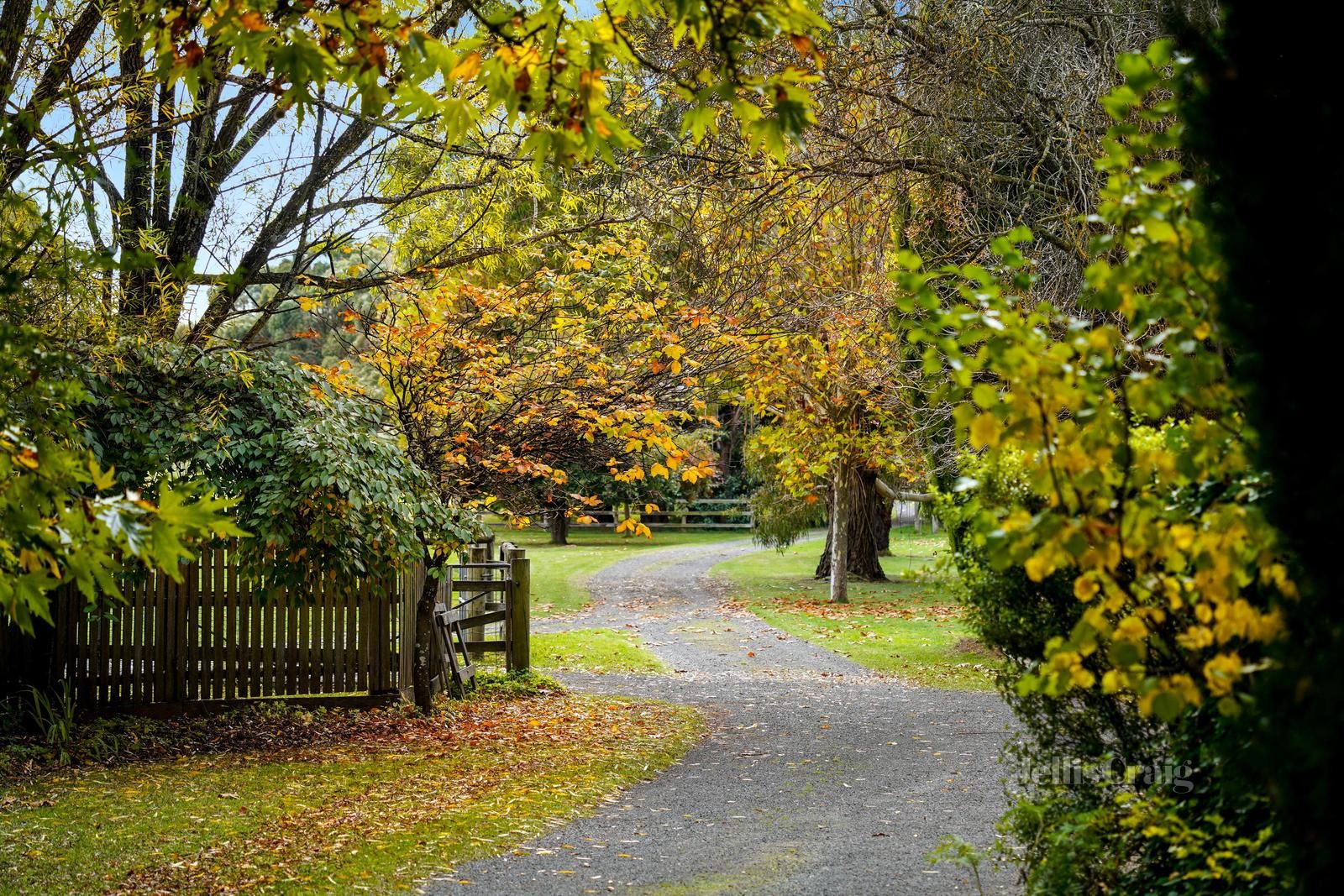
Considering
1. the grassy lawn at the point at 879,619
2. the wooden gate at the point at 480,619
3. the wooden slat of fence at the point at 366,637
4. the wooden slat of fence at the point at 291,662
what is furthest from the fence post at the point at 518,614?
the grassy lawn at the point at 879,619

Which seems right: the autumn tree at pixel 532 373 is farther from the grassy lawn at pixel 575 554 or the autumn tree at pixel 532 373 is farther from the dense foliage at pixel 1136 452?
the grassy lawn at pixel 575 554

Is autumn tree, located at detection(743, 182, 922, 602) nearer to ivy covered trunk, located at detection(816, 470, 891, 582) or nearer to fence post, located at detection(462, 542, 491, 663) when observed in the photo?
ivy covered trunk, located at detection(816, 470, 891, 582)

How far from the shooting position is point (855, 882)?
533 centimetres

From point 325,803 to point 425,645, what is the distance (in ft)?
10.7

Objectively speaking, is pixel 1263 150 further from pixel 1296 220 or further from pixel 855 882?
pixel 855 882

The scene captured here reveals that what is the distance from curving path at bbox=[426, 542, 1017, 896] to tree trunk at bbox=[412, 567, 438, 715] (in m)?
2.56

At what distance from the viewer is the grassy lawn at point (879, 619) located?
13.6 metres

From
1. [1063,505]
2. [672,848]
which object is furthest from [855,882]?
[1063,505]

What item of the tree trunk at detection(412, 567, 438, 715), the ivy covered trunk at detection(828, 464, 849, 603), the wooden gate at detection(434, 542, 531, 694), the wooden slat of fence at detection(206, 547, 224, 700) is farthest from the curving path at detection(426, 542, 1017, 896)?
the ivy covered trunk at detection(828, 464, 849, 603)

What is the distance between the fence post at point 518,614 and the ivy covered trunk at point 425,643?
67.6 inches

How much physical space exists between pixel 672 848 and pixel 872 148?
18.2 ft

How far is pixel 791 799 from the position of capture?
7.21 metres

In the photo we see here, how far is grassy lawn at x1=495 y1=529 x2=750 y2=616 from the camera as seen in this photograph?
73.2 feet

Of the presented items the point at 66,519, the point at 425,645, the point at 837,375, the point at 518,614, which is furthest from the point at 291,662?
the point at 837,375
